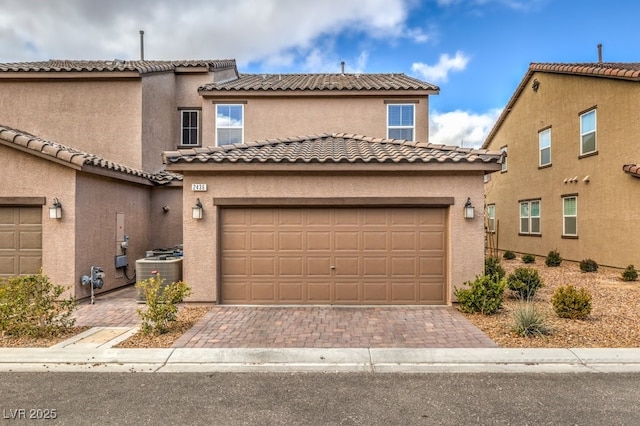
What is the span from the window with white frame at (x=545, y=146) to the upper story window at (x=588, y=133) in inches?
88.8

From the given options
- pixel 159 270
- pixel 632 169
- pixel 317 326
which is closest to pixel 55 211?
pixel 159 270

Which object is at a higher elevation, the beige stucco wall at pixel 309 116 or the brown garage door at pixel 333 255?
the beige stucco wall at pixel 309 116

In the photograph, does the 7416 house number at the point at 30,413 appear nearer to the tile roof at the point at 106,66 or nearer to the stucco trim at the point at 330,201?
the stucco trim at the point at 330,201

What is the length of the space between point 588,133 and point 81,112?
1983cm

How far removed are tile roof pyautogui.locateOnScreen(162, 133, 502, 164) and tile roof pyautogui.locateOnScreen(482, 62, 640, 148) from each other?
26.8 feet

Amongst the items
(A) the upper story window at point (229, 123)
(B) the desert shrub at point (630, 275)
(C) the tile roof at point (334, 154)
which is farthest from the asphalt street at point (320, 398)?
(A) the upper story window at point (229, 123)

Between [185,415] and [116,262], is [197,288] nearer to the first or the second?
[116,262]

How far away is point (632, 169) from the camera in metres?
12.4

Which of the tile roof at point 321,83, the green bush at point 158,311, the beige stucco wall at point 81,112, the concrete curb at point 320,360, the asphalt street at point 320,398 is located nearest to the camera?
the asphalt street at point 320,398

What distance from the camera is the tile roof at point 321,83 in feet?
47.3

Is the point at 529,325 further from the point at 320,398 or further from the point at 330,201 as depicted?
the point at 330,201

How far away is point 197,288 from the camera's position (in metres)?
9.02

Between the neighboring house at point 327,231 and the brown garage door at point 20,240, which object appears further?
the brown garage door at point 20,240

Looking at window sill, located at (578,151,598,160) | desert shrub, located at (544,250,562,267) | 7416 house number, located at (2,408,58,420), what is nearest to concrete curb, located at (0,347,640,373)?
7416 house number, located at (2,408,58,420)
